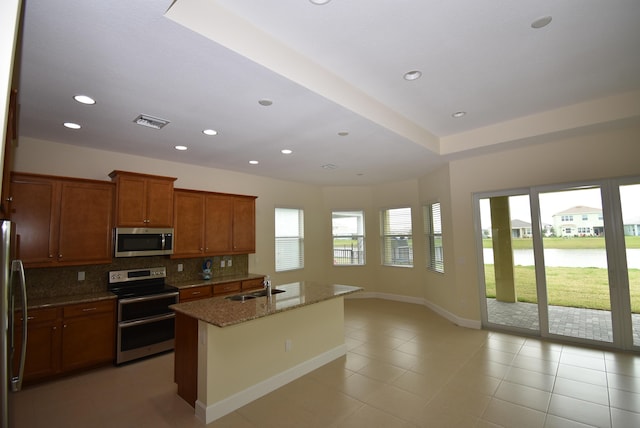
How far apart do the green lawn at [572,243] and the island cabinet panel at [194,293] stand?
4779mm

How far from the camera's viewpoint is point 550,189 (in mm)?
4340

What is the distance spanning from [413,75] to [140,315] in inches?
167

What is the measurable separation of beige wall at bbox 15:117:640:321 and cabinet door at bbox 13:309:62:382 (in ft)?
5.88

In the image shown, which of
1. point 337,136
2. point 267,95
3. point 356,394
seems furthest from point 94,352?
point 337,136

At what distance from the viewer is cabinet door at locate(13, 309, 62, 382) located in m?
3.21

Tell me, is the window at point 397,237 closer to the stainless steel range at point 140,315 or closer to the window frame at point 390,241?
the window frame at point 390,241

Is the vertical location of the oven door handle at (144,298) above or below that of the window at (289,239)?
below

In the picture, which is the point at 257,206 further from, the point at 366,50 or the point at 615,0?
the point at 615,0

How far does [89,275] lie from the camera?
4035 millimetres

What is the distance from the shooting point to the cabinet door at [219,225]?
501cm

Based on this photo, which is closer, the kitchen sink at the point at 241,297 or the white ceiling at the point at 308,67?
the white ceiling at the point at 308,67

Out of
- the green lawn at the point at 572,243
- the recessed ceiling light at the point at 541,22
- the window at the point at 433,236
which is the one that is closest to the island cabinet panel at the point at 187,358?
the recessed ceiling light at the point at 541,22

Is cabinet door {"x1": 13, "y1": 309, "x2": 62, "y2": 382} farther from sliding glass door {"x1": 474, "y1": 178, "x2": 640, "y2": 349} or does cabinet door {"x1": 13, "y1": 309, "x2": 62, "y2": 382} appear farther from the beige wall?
sliding glass door {"x1": 474, "y1": 178, "x2": 640, "y2": 349}

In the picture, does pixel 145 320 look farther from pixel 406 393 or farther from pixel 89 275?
pixel 406 393
